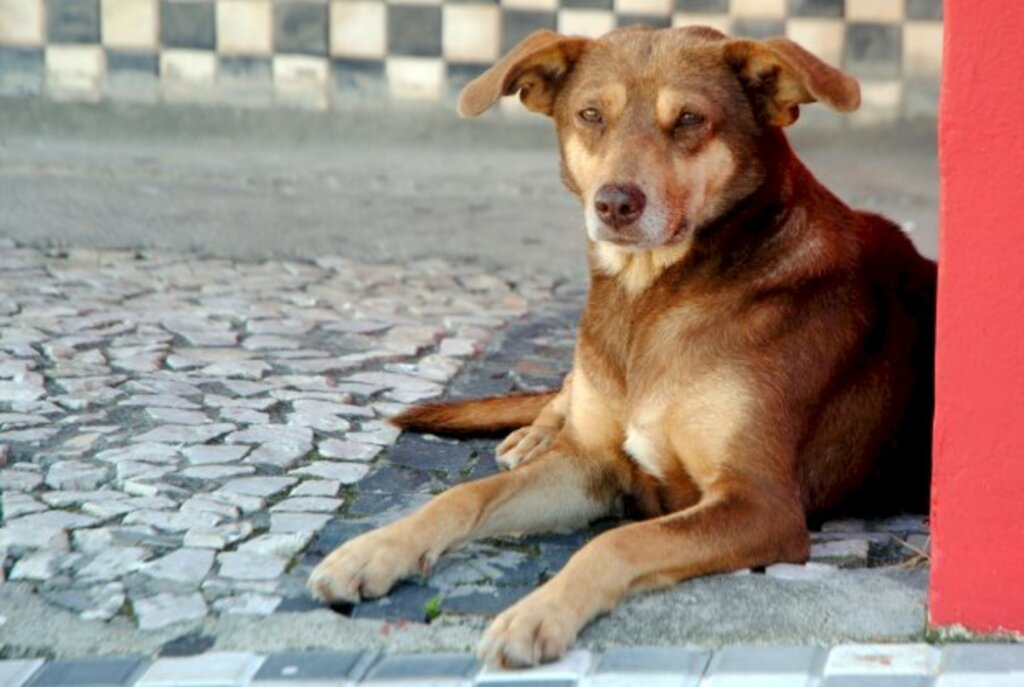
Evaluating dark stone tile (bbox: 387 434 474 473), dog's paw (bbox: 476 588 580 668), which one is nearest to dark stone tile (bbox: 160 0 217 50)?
dark stone tile (bbox: 387 434 474 473)

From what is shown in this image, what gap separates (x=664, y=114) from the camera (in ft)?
12.6

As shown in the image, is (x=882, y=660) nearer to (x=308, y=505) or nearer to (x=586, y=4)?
(x=308, y=505)

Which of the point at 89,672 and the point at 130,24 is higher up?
the point at 130,24

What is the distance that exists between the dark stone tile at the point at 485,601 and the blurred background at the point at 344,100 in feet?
11.4

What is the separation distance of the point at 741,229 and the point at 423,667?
115 cm

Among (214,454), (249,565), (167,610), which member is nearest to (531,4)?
(214,454)

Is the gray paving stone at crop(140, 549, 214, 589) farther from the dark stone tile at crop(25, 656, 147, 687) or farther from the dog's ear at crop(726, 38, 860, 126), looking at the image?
the dog's ear at crop(726, 38, 860, 126)

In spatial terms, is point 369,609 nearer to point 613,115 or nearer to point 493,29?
point 613,115

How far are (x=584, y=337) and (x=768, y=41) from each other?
2.38ft

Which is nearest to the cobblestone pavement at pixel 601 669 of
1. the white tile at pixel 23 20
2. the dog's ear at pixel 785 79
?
the dog's ear at pixel 785 79

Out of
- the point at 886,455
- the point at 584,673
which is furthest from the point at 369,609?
the point at 886,455

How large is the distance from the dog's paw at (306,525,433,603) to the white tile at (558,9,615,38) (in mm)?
4007

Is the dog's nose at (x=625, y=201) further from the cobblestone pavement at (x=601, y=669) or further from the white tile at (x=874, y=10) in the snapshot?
the white tile at (x=874, y=10)

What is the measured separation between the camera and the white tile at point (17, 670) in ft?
10.4
